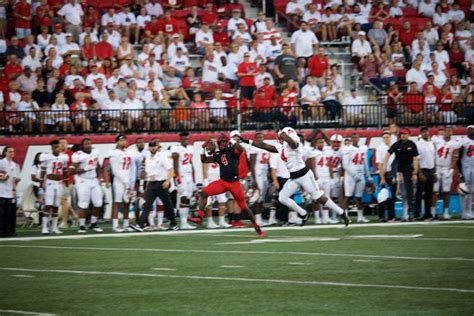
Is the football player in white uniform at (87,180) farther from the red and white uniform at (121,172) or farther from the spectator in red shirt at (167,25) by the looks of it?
the spectator in red shirt at (167,25)

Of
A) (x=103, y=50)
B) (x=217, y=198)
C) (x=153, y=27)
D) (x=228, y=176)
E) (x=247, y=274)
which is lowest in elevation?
(x=247, y=274)

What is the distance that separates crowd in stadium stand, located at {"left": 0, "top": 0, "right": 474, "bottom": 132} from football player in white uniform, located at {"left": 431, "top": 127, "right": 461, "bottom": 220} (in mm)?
4202

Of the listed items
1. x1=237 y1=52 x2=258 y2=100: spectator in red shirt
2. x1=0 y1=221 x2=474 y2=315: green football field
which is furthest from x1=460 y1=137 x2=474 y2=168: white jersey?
x1=237 y1=52 x2=258 y2=100: spectator in red shirt

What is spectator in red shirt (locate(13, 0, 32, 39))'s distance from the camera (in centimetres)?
2675

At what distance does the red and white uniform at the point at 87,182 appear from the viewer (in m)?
21.3

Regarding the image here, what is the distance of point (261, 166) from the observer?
23.1 m

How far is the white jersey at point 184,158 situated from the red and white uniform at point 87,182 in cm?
199

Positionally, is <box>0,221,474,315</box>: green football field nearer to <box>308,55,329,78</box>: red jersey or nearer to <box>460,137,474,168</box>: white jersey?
<box>460,137,474,168</box>: white jersey

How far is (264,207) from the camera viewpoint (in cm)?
2428

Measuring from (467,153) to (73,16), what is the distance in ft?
33.9

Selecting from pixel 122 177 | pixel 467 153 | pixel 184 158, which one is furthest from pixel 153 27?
pixel 467 153

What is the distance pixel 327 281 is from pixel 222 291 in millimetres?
1194

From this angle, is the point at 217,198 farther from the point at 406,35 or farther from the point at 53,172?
the point at 406,35

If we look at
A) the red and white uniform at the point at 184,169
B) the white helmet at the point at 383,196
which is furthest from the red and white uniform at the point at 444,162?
the red and white uniform at the point at 184,169
